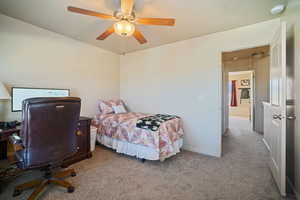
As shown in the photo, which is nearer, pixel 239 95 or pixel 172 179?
pixel 172 179

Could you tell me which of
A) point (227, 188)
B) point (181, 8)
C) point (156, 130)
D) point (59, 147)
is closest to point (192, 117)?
point (156, 130)

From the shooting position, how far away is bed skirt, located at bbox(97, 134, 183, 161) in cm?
231

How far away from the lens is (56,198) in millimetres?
1569

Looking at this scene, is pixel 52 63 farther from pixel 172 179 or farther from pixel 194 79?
pixel 172 179

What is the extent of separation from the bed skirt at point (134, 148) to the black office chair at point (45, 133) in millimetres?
1093

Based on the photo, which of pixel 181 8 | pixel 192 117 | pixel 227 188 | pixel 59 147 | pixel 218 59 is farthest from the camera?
pixel 192 117

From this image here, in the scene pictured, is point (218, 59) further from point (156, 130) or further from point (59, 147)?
point (59, 147)

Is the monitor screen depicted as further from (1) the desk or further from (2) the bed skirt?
(2) the bed skirt

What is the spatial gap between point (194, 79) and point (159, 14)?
4.72 ft

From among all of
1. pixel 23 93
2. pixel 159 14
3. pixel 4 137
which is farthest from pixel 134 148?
pixel 159 14

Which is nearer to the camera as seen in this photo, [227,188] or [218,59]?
[227,188]

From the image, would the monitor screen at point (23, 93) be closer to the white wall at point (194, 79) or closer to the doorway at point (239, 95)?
the white wall at point (194, 79)

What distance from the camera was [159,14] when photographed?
82.8 inches

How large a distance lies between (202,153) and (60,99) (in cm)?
266
